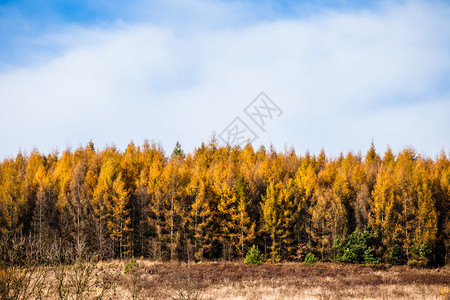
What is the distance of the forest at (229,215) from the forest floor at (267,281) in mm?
4208

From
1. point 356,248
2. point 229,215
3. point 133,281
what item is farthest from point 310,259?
point 133,281

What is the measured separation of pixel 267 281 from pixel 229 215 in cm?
1669

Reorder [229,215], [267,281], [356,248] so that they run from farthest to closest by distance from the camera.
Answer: [229,215], [356,248], [267,281]

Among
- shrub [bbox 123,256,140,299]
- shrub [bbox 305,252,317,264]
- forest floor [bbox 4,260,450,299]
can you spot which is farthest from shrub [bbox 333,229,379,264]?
shrub [bbox 123,256,140,299]

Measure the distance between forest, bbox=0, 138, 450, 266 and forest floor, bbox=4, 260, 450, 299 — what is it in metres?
4.21

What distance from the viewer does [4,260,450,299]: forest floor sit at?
2775 cm

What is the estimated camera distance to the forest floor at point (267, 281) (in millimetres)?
27750

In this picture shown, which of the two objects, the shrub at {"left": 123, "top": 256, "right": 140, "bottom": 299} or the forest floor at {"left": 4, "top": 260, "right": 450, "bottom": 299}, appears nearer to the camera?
the shrub at {"left": 123, "top": 256, "right": 140, "bottom": 299}

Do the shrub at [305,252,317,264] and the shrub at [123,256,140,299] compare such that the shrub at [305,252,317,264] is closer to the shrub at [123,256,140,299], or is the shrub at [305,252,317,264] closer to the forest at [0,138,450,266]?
the forest at [0,138,450,266]

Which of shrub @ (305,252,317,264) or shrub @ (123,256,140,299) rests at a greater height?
shrub @ (123,256,140,299)

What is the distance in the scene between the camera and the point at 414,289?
1205 inches

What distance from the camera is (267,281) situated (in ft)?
113

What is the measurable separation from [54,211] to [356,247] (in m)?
40.9

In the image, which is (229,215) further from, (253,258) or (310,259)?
(310,259)
